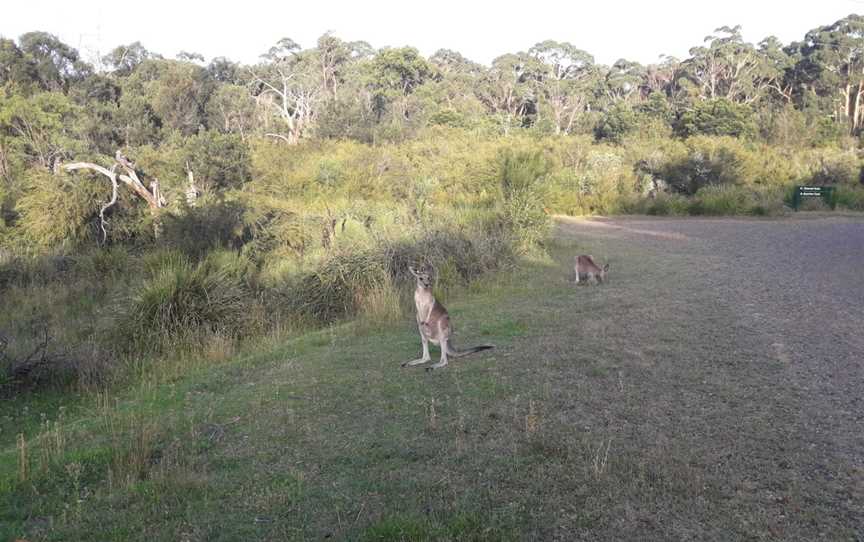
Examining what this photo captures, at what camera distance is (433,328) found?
285 inches

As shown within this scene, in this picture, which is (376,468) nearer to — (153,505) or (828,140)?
(153,505)

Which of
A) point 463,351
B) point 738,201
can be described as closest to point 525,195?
point 463,351

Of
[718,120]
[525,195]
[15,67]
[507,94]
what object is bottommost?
[525,195]

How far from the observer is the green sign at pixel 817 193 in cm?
2764

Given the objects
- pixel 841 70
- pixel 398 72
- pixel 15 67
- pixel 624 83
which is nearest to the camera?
pixel 15 67

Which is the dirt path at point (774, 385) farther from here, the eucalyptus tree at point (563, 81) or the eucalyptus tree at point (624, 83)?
the eucalyptus tree at point (624, 83)

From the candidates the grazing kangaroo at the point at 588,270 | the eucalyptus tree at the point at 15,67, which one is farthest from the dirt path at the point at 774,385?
the eucalyptus tree at the point at 15,67

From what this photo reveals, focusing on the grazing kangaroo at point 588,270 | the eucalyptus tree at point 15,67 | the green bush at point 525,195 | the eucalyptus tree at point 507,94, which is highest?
the eucalyptus tree at point 507,94

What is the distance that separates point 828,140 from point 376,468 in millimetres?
44964

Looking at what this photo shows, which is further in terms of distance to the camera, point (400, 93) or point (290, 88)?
point (400, 93)

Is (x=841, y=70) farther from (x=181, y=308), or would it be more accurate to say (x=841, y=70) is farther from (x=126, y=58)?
(x=181, y=308)

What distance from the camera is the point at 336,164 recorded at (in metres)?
23.0

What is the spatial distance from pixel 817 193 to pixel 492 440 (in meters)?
27.8

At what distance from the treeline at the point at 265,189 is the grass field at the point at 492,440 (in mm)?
2904
